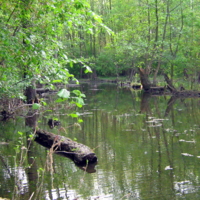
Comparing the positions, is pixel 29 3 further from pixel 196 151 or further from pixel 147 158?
pixel 196 151

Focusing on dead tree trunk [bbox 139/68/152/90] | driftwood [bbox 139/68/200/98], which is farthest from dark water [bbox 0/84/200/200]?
dead tree trunk [bbox 139/68/152/90]

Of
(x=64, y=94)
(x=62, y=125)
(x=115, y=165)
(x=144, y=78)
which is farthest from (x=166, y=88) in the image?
(x=64, y=94)

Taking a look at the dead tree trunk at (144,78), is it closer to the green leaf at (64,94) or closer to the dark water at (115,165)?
the dark water at (115,165)

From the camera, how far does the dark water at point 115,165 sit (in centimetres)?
718

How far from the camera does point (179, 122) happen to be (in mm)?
16391

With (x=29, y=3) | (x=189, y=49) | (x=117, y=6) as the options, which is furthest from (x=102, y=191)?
(x=117, y=6)

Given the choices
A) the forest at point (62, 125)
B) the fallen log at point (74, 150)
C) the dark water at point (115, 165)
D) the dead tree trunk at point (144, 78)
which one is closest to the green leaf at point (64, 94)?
the forest at point (62, 125)

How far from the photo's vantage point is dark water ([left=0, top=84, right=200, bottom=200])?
7.18 metres

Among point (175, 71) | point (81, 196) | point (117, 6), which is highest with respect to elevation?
point (117, 6)

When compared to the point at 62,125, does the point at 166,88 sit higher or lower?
higher

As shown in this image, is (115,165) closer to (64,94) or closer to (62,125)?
(64,94)

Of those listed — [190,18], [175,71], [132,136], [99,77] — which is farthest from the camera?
[99,77]

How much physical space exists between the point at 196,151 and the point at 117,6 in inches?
1597

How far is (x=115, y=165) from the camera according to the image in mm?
9281
